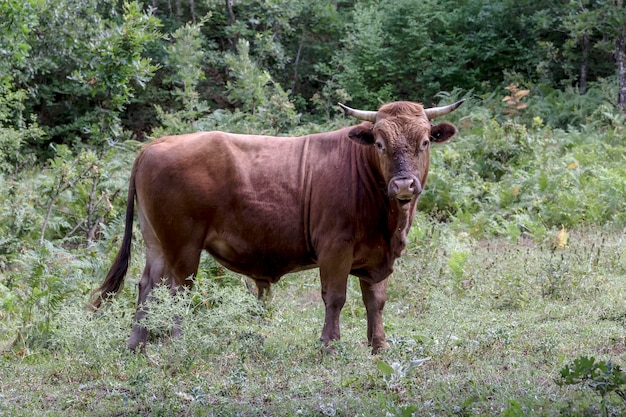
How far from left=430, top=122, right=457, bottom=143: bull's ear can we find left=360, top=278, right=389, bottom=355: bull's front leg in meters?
1.36

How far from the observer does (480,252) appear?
1134cm

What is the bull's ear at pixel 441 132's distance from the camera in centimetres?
745

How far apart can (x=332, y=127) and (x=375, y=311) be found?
37.9ft

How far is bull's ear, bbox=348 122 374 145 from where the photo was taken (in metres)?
7.32

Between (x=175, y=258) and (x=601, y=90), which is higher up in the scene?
(x=175, y=258)

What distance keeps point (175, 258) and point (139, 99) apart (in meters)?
14.2

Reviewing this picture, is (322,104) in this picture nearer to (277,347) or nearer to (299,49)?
(299,49)

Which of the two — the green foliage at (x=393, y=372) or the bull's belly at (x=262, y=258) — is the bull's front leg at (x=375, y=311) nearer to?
the bull's belly at (x=262, y=258)

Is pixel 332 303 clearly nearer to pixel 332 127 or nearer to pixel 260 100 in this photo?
pixel 260 100

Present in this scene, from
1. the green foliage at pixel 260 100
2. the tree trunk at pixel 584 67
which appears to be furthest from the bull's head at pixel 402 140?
the tree trunk at pixel 584 67

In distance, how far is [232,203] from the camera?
7.66m

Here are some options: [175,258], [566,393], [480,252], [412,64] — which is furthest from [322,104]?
[566,393]

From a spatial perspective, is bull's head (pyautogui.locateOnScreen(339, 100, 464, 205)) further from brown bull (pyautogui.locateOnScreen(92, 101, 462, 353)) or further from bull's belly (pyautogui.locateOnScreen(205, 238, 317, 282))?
bull's belly (pyautogui.locateOnScreen(205, 238, 317, 282))

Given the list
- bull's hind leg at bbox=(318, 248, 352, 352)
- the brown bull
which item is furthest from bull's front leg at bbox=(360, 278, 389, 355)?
bull's hind leg at bbox=(318, 248, 352, 352)
